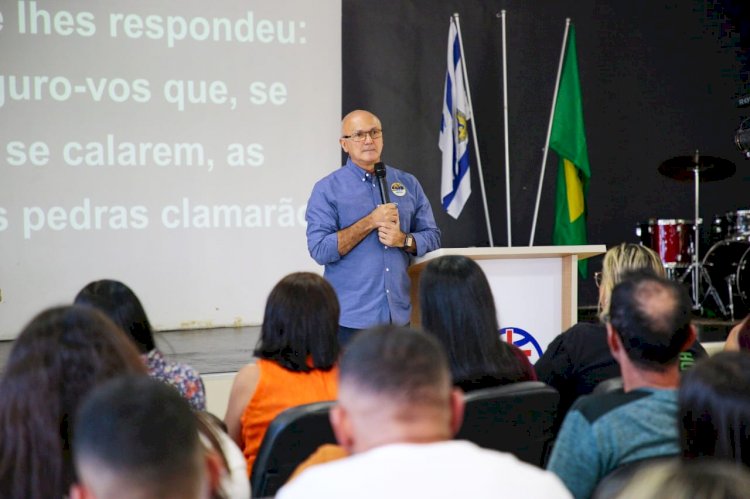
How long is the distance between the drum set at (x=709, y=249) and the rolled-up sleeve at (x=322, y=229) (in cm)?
469

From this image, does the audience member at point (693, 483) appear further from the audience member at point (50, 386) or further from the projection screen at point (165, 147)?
the projection screen at point (165, 147)

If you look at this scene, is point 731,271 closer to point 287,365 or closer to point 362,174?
point 362,174

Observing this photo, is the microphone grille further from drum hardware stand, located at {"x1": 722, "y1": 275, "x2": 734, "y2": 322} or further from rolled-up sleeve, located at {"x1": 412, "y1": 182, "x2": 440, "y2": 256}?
drum hardware stand, located at {"x1": 722, "y1": 275, "x2": 734, "y2": 322}

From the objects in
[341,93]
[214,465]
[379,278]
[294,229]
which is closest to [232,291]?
[294,229]

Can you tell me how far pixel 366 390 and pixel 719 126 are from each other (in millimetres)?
8031

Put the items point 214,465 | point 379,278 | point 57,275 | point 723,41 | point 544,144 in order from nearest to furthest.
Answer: point 214,465, point 379,278, point 57,275, point 544,144, point 723,41

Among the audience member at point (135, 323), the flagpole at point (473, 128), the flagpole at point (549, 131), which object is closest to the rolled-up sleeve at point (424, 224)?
the audience member at point (135, 323)

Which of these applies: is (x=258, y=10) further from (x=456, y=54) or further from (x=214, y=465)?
(x=214, y=465)

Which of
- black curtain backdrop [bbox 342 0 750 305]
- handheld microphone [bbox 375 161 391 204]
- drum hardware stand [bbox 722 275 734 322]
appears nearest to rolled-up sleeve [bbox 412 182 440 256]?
handheld microphone [bbox 375 161 391 204]

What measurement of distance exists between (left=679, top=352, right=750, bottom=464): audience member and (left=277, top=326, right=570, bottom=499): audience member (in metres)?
0.36

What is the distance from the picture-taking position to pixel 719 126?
823cm

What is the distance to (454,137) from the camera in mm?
6840

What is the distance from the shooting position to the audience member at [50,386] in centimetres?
118

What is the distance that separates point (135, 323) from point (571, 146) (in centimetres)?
555
